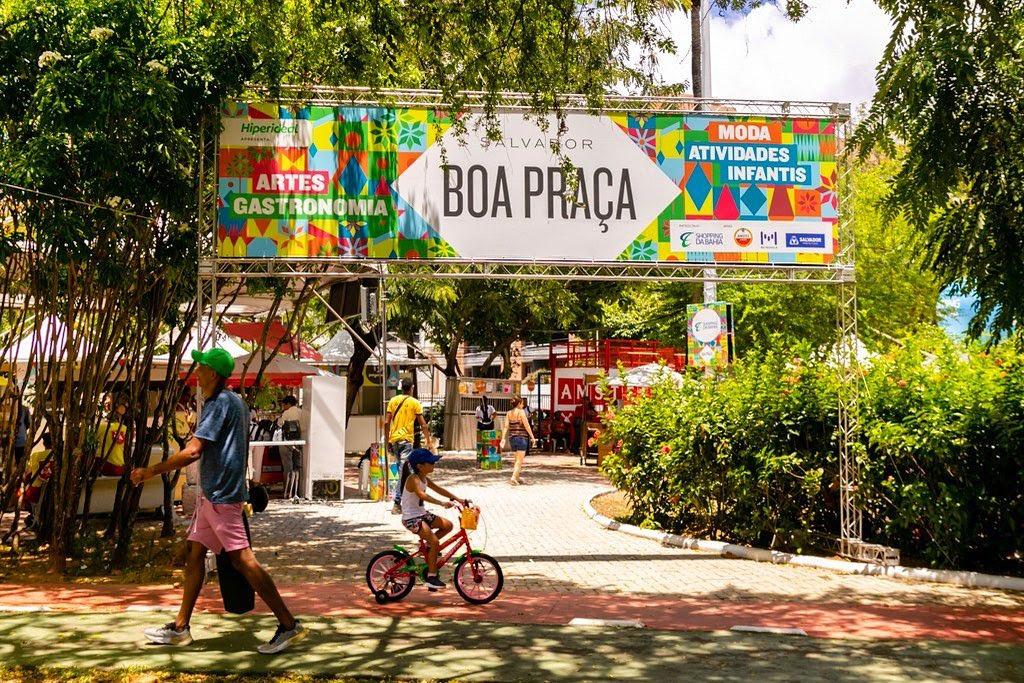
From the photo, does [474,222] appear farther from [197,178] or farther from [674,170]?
[197,178]

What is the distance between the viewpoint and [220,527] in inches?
253

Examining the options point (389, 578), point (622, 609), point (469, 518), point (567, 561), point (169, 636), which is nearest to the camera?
point (169, 636)

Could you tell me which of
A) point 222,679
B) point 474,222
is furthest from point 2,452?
point 222,679

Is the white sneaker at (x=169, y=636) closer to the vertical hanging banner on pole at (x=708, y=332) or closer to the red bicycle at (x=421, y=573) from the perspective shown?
the red bicycle at (x=421, y=573)

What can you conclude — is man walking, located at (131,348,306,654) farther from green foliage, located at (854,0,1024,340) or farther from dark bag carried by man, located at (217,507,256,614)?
green foliage, located at (854,0,1024,340)

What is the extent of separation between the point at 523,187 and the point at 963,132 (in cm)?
506

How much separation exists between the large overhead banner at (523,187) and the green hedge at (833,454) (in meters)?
1.74

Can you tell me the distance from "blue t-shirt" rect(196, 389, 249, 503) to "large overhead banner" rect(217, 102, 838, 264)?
14.0 ft

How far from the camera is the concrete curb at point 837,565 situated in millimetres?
9820

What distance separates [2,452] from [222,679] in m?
7.97

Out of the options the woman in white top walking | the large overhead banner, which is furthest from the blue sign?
the woman in white top walking

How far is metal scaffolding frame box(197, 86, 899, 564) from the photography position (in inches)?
415

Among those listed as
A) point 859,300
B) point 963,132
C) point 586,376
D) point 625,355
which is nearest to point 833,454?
point 963,132

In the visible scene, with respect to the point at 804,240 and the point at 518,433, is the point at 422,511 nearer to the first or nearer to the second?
the point at 804,240
